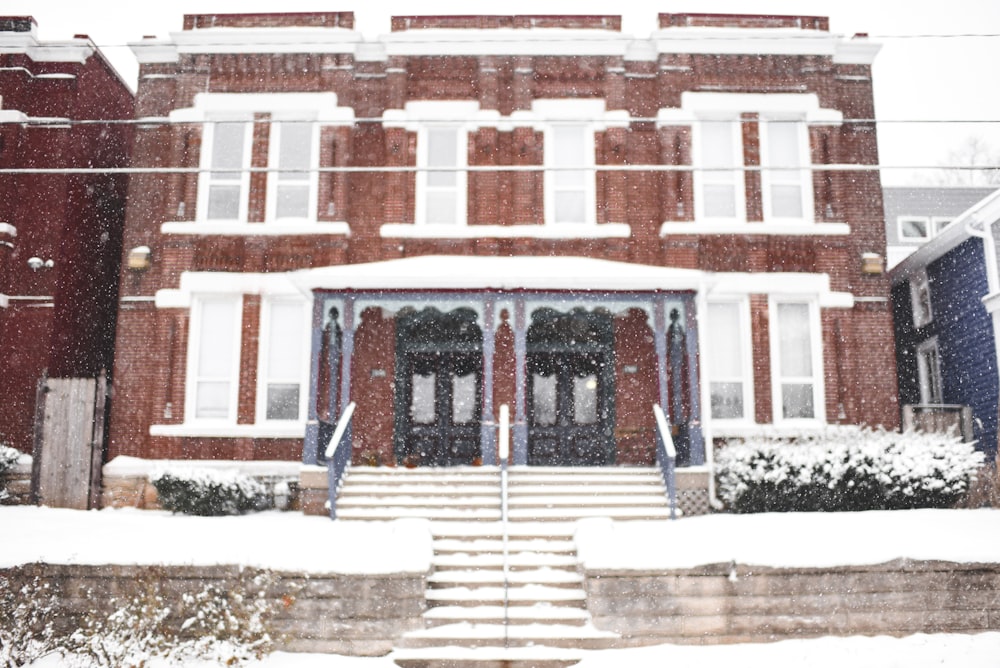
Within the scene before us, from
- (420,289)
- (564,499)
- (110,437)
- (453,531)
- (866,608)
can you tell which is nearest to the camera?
(866,608)

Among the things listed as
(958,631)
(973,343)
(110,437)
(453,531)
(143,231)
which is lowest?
(958,631)

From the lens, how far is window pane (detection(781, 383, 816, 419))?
14289 mm

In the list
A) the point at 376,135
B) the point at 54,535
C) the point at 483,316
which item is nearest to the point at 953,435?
the point at 483,316

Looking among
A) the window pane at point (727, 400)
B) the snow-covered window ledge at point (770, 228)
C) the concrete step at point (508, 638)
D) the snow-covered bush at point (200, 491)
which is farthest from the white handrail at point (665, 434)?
the snow-covered bush at point (200, 491)

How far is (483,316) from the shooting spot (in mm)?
12930

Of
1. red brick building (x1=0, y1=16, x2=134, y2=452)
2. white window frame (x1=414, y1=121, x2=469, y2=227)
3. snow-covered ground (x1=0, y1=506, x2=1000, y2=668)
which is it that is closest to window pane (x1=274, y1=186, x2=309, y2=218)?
white window frame (x1=414, y1=121, x2=469, y2=227)

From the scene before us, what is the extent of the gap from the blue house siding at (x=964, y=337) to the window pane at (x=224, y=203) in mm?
12860

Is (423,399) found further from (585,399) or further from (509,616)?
(509,616)

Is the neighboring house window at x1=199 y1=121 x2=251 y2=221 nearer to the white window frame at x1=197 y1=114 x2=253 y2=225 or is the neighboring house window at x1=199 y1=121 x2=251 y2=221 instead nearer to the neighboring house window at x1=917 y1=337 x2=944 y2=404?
the white window frame at x1=197 y1=114 x2=253 y2=225

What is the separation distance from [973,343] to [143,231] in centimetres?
1461

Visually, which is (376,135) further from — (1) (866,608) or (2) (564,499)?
(1) (866,608)

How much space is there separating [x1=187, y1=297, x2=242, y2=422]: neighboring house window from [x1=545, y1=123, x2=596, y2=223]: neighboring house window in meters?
5.66

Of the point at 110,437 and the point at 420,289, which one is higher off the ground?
the point at 420,289

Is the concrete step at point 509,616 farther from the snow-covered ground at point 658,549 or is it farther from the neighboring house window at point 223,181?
the neighboring house window at point 223,181
